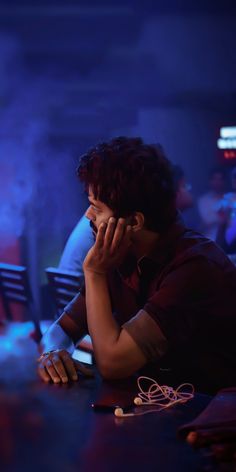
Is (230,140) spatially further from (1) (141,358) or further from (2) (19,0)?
(1) (141,358)

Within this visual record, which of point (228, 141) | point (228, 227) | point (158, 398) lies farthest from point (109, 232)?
point (228, 141)

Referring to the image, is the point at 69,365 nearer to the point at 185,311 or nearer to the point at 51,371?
the point at 51,371

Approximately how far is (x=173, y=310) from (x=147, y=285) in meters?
0.22

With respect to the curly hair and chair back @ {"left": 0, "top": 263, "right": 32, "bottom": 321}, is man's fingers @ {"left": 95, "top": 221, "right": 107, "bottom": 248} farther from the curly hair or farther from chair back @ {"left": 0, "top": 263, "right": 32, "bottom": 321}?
chair back @ {"left": 0, "top": 263, "right": 32, "bottom": 321}

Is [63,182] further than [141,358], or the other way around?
[63,182]

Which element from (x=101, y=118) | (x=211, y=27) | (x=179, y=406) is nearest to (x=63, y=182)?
(x=101, y=118)

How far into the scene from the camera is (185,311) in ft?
5.22

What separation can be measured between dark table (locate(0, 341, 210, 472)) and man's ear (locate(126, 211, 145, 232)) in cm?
45

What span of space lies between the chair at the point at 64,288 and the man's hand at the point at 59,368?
43.5 inches

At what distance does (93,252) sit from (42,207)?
416cm

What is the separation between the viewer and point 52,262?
234 inches

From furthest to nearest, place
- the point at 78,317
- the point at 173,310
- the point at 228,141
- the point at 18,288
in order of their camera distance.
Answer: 1. the point at 228,141
2. the point at 18,288
3. the point at 78,317
4. the point at 173,310

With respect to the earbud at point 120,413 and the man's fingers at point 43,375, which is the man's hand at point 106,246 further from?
the earbud at point 120,413

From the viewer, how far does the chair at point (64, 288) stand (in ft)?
9.43
